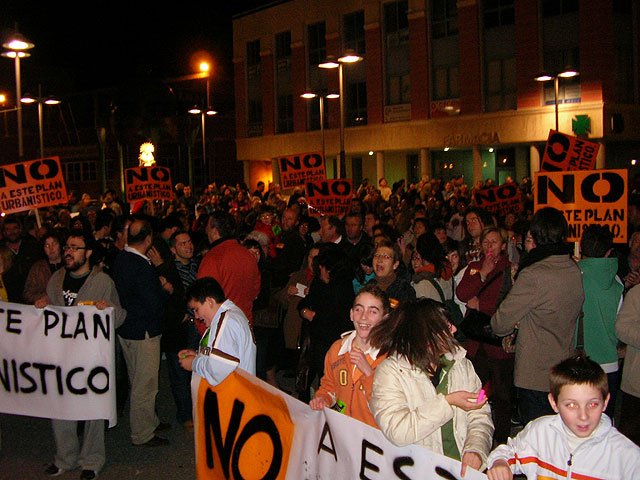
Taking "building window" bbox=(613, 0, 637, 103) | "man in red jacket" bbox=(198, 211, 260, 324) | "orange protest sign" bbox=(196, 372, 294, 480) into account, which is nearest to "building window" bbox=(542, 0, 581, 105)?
"building window" bbox=(613, 0, 637, 103)

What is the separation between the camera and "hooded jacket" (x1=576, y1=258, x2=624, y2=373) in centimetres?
599

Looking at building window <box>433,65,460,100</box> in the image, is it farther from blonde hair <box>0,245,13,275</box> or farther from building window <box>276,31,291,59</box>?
blonde hair <box>0,245,13,275</box>

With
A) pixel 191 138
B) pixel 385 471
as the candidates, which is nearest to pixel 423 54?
pixel 191 138

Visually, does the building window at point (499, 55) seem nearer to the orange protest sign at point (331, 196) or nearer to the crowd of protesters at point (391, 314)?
the orange protest sign at point (331, 196)

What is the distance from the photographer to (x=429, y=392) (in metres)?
3.64

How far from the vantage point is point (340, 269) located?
705 cm

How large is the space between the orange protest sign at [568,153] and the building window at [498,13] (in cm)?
2063

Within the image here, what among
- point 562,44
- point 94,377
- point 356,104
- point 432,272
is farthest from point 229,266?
point 356,104

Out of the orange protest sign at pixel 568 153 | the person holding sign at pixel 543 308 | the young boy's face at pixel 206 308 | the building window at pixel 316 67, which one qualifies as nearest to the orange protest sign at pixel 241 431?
the young boy's face at pixel 206 308

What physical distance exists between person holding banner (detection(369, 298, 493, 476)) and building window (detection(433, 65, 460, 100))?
2934 centimetres

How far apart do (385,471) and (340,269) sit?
3.35 metres

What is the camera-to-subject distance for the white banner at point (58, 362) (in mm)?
6426

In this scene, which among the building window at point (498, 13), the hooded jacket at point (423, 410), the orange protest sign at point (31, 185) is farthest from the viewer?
the building window at point (498, 13)

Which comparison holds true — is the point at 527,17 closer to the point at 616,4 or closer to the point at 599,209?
the point at 616,4
